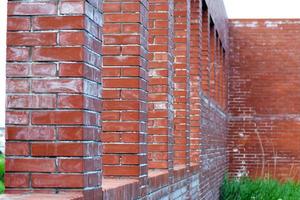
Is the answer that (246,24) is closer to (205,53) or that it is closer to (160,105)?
(205,53)

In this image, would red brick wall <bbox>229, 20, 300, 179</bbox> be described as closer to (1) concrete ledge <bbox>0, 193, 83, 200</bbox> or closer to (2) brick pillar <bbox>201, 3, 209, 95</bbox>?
(2) brick pillar <bbox>201, 3, 209, 95</bbox>

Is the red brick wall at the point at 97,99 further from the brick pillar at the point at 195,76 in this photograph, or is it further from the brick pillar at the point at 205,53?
the brick pillar at the point at 205,53

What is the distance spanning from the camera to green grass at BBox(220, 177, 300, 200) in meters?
14.7

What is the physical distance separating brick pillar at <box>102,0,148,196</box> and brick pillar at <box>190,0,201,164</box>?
4.89 meters

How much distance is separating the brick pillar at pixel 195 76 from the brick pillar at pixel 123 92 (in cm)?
489

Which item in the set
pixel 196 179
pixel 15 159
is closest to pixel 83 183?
pixel 15 159

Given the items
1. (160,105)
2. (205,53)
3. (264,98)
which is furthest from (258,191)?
(160,105)

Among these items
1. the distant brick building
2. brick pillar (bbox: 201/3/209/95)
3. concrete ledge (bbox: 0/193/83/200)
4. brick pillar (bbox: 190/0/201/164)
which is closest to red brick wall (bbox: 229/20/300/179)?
brick pillar (bbox: 201/3/209/95)

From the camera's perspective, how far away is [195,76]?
10.4m

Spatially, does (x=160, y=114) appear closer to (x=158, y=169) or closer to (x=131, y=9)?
(x=158, y=169)

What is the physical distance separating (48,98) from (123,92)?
64.2 inches

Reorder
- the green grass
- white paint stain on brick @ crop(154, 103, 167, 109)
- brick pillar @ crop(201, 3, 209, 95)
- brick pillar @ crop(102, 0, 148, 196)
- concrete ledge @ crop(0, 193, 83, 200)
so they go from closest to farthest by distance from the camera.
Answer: concrete ledge @ crop(0, 193, 83, 200) → brick pillar @ crop(102, 0, 148, 196) → white paint stain on brick @ crop(154, 103, 167, 109) → brick pillar @ crop(201, 3, 209, 95) → the green grass

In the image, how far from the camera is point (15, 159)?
12.5 feet

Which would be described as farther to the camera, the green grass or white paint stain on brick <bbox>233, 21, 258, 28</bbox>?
white paint stain on brick <bbox>233, 21, 258, 28</bbox>
